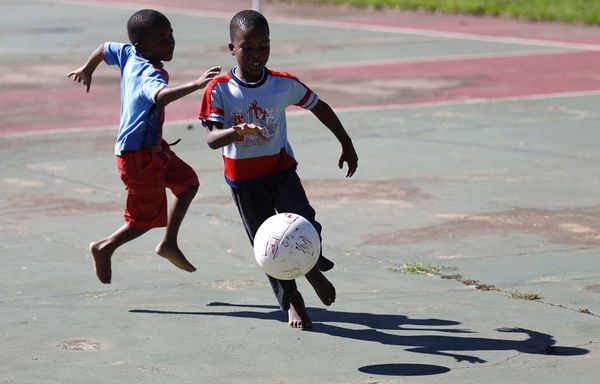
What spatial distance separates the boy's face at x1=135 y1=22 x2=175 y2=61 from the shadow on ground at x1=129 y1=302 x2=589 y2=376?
4.96 feet

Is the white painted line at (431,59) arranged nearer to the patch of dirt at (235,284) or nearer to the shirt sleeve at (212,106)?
the patch of dirt at (235,284)

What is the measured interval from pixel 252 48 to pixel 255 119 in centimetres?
39

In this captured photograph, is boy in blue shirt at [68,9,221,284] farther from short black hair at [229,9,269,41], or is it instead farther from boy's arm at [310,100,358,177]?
boy's arm at [310,100,358,177]

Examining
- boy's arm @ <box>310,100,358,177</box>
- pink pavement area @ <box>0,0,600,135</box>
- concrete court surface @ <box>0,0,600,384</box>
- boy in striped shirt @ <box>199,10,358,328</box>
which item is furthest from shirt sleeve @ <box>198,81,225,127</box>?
pink pavement area @ <box>0,0,600,135</box>

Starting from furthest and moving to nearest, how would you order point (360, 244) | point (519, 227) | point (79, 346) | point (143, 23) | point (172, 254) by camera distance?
point (519, 227) < point (360, 244) < point (172, 254) < point (143, 23) < point (79, 346)

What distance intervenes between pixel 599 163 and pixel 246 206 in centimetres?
609

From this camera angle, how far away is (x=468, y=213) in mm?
10680

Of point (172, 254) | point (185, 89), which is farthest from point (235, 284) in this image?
point (185, 89)

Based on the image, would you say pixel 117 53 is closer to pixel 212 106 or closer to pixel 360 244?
pixel 212 106

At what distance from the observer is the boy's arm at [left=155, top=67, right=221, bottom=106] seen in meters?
7.09

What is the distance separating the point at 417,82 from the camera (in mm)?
19250

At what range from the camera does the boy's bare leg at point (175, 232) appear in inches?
328

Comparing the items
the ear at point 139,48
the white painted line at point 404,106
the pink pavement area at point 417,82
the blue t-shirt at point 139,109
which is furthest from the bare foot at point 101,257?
the pink pavement area at point 417,82

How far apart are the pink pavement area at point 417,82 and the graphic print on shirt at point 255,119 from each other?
868 centimetres
